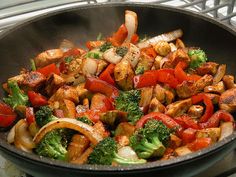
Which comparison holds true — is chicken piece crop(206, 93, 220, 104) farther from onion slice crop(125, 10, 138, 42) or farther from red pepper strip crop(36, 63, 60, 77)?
red pepper strip crop(36, 63, 60, 77)

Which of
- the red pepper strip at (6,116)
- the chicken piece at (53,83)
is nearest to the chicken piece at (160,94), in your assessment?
the chicken piece at (53,83)

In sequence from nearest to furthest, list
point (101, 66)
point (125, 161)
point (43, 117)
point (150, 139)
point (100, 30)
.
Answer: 1. point (125, 161)
2. point (150, 139)
3. point (43, 117)
4. point (101, 66)
5. point (100, 30)

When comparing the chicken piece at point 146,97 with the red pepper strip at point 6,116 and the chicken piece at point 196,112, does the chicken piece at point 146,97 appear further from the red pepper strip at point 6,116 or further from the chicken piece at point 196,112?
the red pepper strip at point 6,116

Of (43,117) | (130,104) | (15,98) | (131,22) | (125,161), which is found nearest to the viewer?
(125,161)

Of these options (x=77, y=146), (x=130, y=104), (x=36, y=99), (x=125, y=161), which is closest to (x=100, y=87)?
(x=130, y=104)

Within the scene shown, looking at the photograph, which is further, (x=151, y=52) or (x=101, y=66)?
(x=151, y=52)

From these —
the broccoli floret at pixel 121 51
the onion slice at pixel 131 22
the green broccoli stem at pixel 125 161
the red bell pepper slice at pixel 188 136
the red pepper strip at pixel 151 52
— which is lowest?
the red bell pepper slice at pixel 188 136

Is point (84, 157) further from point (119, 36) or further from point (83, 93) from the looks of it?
point (119, 36)
